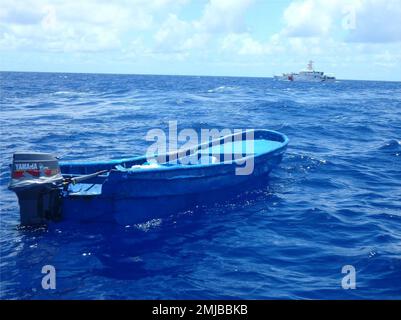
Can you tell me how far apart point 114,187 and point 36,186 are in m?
1.84

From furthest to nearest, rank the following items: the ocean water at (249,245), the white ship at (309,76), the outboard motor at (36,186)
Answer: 1. the white ship at (309,76)
2. the outboard motor at (36,186)
3. the ocean water at (249,245)

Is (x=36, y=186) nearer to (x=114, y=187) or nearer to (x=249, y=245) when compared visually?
(x=114, y=187)

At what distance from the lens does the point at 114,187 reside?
9914 millimetres

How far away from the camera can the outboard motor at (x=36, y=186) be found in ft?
30.8

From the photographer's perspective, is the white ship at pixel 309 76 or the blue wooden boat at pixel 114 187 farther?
the white ship at pixel 309 76

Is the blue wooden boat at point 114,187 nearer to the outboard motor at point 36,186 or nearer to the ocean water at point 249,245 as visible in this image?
the outboard motor at point 36,186

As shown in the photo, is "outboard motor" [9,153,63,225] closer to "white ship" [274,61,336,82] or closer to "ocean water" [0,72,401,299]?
"ocean water" [0,72,401,299]

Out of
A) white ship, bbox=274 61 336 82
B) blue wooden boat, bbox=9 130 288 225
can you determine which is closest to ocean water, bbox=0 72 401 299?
blue wooden boat, bbox=9 130 288 225

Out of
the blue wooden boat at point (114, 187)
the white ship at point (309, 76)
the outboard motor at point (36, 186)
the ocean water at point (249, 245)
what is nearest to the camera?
the ocean water at point (249, 245)

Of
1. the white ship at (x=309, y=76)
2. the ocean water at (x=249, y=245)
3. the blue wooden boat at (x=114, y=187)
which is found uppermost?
the white ship at (x=309, y=76)

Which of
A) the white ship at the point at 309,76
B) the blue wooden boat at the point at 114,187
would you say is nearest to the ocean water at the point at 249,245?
the blue wooden boat at the point at 114,187
